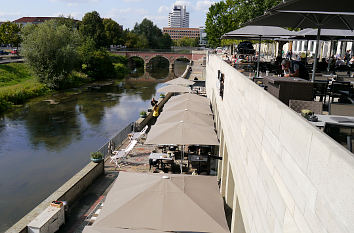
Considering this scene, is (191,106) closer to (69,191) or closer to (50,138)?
(69,191)

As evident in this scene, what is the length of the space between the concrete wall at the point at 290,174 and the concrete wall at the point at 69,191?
635 centimetres

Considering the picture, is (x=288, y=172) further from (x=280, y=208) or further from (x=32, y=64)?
(x=32, y=64)

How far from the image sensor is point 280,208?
3396 mm

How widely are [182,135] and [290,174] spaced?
786cm

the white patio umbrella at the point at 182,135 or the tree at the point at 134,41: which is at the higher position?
the tree at the point at 134,41

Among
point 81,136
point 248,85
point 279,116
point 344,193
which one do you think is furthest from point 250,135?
point 81,136

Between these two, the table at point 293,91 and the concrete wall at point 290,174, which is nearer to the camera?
the concrete wall at point 290,174

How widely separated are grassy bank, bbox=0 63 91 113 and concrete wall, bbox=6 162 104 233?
22.6 metres

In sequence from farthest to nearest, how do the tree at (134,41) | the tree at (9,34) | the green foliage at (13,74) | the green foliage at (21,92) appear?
the tree at (134,41) → the tree at (9,34) → the green foliage at (13,74) → the green foliage at (21,92)

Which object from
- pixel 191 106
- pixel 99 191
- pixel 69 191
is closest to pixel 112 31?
pixel 191 106

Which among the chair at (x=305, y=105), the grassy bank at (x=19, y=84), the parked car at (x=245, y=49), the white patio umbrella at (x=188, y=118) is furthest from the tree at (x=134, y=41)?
the chair at (x=305, y=105)

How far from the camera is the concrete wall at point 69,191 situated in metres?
8.95

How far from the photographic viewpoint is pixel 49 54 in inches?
1604

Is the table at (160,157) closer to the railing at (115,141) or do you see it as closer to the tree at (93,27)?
the railing at (115,141)
